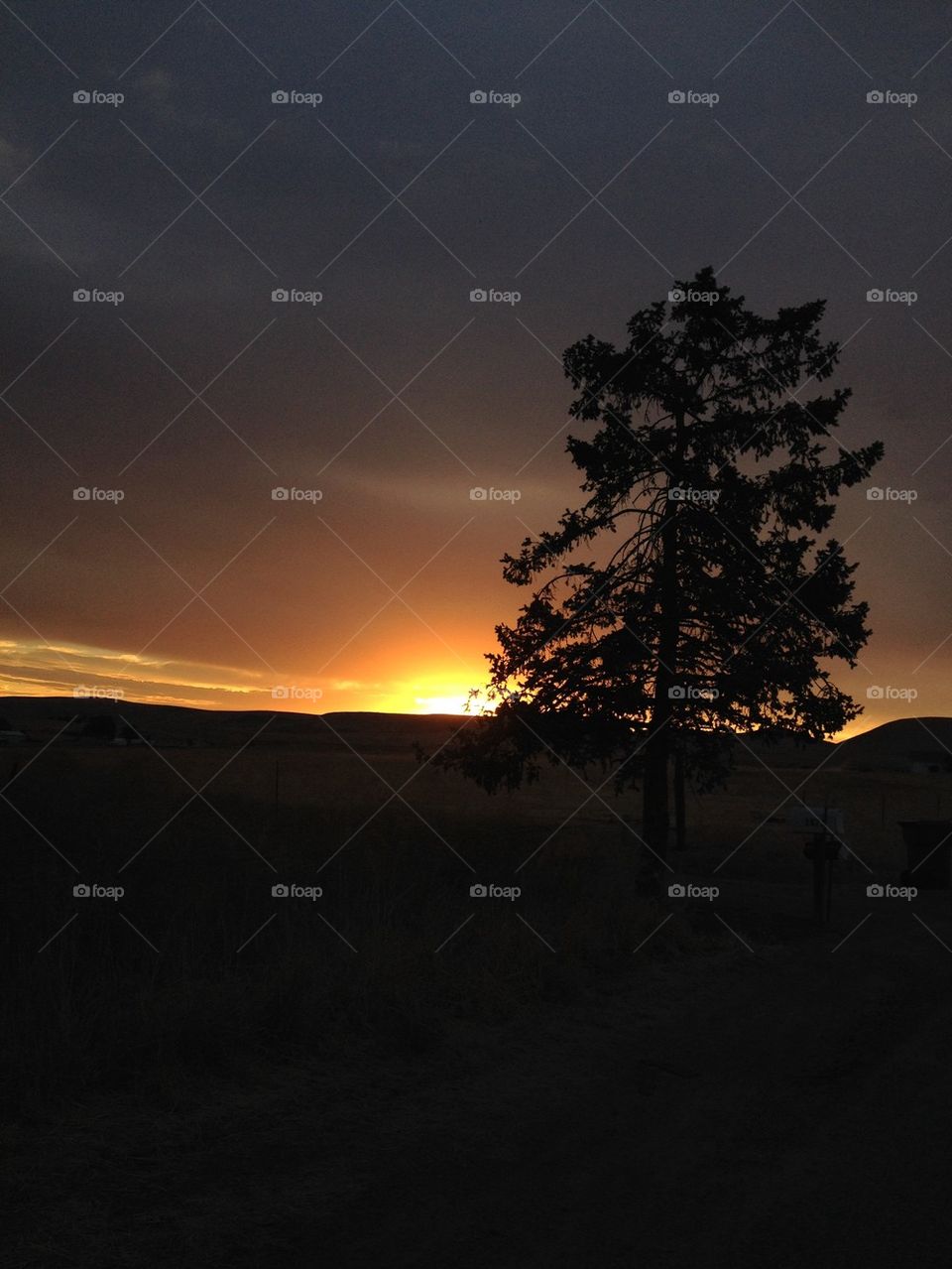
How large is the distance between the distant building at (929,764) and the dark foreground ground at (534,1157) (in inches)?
3676

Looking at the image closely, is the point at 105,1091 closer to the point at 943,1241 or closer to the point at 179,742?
the point at 943,1241

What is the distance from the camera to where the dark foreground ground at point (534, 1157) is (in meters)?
4.61

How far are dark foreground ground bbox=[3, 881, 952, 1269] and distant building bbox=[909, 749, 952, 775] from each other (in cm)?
9338

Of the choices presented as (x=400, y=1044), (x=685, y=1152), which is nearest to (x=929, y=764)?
(x=400, y=1044)

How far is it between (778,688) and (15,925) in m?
12.4

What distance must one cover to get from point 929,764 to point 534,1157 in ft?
361

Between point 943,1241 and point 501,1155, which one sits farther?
point 501,1155

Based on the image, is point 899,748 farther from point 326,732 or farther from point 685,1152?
point 685,1152

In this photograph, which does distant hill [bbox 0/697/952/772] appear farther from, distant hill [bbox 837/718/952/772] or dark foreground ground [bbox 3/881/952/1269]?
dark foreground ground [bbox 3/881/952/1269]

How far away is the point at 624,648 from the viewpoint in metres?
18.5

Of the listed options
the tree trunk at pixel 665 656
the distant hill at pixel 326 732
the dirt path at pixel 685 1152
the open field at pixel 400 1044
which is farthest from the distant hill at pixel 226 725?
the dirt path at pixel 685 1152

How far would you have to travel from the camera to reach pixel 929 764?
349 feet

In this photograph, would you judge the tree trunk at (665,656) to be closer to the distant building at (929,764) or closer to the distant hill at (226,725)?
the distant hill at (226,725)

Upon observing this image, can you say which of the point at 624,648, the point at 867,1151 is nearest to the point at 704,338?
the point at 624,648
